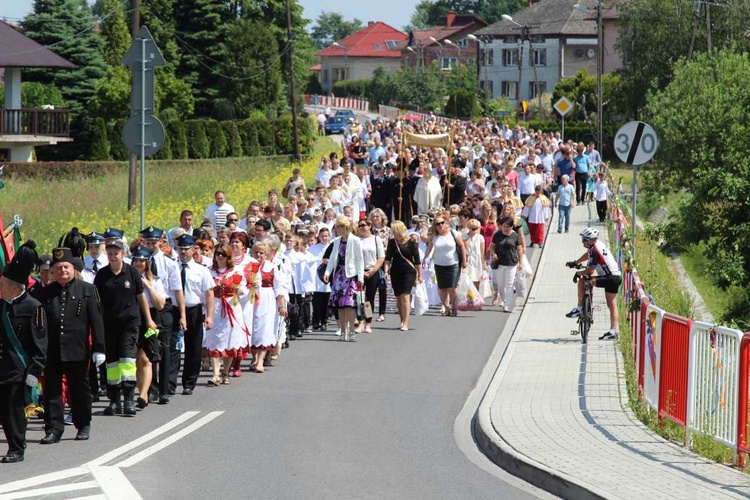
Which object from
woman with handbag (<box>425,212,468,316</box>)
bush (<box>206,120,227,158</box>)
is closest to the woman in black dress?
woman with handbag (<box>425,212,468,316</box>)

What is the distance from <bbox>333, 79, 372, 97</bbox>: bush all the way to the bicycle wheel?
120388 millimetres

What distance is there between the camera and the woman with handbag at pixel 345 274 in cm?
1873

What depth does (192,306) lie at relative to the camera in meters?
14.6

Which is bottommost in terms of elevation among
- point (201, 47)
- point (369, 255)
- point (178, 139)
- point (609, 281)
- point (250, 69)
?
point (609, 281)

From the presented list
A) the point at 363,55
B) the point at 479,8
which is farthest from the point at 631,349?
the point at 479,8

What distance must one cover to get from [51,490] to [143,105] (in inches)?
343

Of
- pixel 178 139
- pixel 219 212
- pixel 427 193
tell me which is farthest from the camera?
pixel 178 139

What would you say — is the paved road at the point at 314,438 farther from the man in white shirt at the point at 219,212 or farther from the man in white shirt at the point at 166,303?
Answer: the man in white shirt at the point at 219,212

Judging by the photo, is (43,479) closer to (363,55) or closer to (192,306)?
(192,306)

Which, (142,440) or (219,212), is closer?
(142,440)

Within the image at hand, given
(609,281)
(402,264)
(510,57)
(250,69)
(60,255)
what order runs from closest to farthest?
1. (60,255)
2. (609,281)
3. (402,264)
4. (250,69)
5. (510,57)

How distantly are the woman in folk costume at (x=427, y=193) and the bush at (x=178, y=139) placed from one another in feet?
124

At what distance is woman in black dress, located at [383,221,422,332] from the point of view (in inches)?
800

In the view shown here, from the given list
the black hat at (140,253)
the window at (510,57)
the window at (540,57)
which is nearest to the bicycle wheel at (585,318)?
the black hat at (140,253)
